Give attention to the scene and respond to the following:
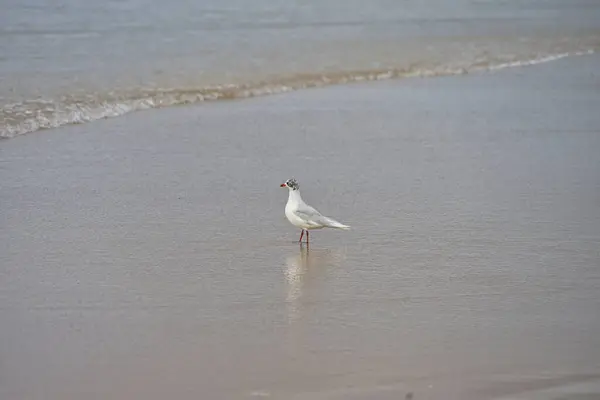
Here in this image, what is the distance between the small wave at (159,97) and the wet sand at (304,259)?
1.16 feet

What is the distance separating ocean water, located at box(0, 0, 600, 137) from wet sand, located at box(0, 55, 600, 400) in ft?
5.45

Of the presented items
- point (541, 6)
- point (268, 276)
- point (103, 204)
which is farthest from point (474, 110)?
point (541, 6)

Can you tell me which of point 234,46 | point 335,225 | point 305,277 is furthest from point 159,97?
point 305,277

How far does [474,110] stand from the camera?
35.7 feet

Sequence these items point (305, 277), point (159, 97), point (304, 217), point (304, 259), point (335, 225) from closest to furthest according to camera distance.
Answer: point (305, 277), point (304, 259), point (304, 217), point (335, 225), point (159, 97)

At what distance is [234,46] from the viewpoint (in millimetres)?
16344

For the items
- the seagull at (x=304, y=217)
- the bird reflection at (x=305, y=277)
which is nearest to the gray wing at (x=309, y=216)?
the seagull at (x=304, y=217)

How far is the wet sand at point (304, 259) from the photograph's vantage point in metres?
4.47

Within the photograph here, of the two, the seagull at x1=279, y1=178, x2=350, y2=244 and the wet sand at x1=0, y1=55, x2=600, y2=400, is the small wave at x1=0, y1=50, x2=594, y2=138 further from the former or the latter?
the seagull at x1=279, y1=178, x2=350, y2=244

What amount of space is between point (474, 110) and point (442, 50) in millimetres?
5680

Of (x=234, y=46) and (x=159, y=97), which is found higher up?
(x=234, y=46)

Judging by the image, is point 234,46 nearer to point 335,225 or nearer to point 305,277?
point 335,225

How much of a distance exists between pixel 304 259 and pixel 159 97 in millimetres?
5849

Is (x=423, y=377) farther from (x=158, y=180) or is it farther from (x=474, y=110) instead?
(x=474, y=110)
